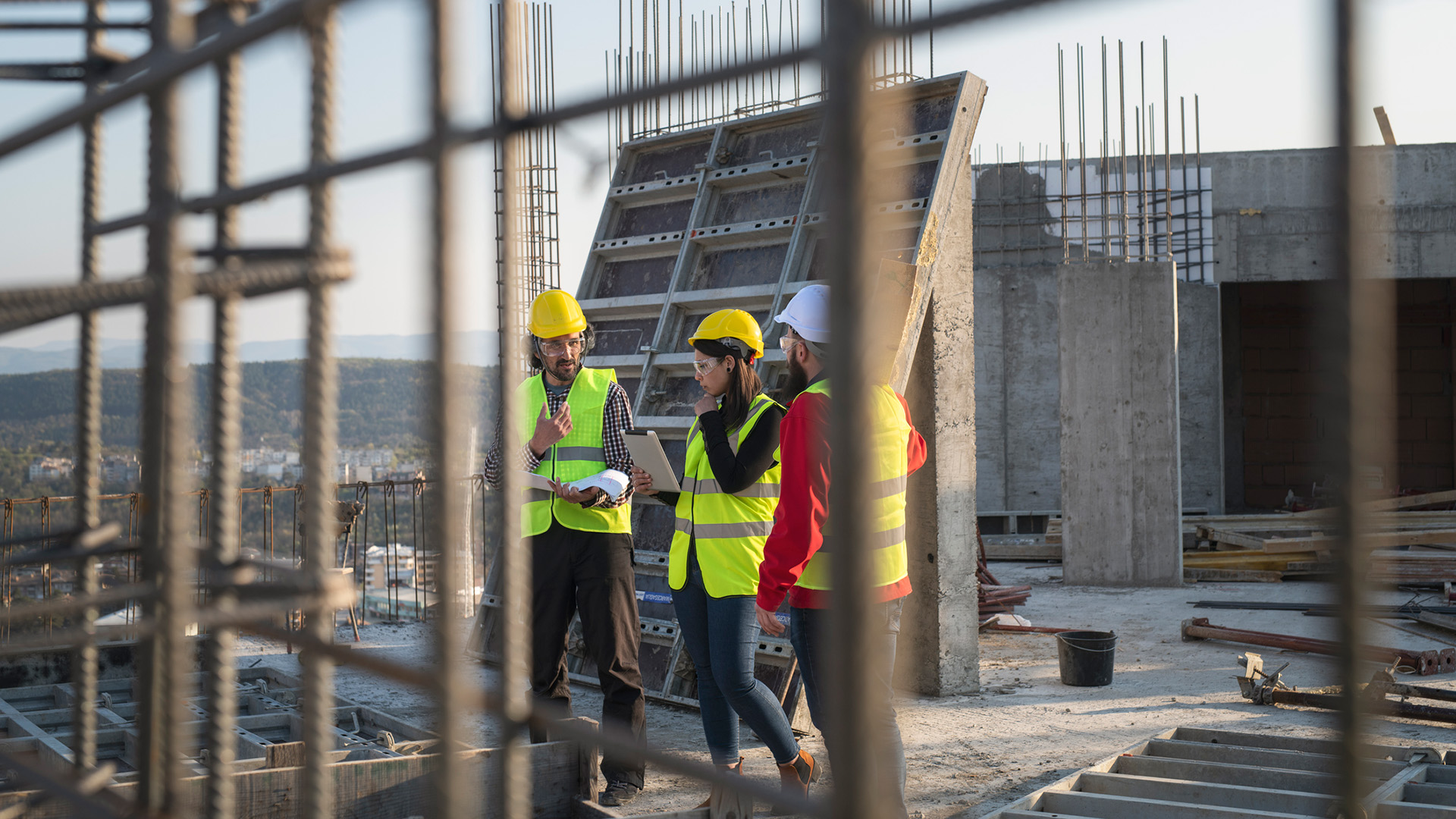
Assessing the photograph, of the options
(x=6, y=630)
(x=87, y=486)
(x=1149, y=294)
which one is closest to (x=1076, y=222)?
(x=1149, y=294)

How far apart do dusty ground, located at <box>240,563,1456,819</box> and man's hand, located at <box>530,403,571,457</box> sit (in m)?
1.56

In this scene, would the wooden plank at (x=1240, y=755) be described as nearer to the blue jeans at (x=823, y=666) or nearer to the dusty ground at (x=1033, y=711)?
the dusty ground at (x=1033, y=711)

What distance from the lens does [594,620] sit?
489 cm

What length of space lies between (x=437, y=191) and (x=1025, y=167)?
797 inches

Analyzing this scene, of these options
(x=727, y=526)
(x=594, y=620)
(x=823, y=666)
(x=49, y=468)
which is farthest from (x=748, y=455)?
(x=49, y=468)

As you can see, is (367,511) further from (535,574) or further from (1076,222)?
(1076,222)

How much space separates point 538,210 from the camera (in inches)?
746

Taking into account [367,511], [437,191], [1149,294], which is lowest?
[367,511]

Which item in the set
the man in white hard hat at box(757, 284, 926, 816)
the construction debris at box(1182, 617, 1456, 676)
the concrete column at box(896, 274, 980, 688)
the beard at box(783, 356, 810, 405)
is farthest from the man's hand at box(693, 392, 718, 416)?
the construction debris at box(1182, 617, 1456, 676)

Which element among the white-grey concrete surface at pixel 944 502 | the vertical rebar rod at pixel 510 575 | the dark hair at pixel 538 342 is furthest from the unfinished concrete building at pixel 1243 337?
the vertical rebar rod at pixel 510 575

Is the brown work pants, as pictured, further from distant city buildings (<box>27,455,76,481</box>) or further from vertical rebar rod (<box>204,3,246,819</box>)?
distant city buildings (<box>27,455,76,481</box>)

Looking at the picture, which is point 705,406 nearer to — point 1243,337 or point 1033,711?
point 1033,711

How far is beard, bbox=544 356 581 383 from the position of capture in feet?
16.9

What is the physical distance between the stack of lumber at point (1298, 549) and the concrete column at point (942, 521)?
5.20 m
